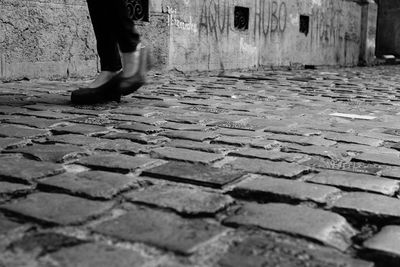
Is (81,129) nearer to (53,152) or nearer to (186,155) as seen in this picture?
(53,152)

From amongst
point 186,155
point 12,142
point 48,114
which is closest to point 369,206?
point 186,155

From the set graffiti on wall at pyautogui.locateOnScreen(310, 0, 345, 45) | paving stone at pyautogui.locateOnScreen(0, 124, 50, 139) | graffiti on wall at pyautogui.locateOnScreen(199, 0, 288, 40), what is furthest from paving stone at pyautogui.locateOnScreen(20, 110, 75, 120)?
graffiti on wall at pyautogui.locateOnScreen(310, 0, 345, 45)

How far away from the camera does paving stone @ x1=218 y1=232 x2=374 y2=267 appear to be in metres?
1.25

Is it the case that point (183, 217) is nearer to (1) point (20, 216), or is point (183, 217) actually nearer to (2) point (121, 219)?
(2) point (121, 219)

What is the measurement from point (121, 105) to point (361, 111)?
1.69 m

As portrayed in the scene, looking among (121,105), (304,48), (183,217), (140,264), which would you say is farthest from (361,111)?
(304,48)

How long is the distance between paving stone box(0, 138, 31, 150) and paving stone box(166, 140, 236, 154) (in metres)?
0.62

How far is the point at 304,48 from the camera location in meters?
10.7

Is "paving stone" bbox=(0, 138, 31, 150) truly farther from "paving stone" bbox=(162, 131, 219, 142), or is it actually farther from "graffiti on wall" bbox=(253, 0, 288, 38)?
"graffiti on wall" bbox=(253, 0, 288, 38)

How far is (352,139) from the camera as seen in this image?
290 cm

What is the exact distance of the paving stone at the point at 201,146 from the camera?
2.48 m

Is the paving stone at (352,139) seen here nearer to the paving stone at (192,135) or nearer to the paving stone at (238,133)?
the paving stone at (238,133)

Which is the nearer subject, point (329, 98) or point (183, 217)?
point (183, 217)

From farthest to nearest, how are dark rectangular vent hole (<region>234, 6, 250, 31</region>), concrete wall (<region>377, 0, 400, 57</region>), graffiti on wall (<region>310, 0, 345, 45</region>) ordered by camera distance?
concrete wall (<region>377, 0, 400, 57</region>)
graffiti on wall (<region>310, 0, 345, 45</region>)
dark rectangular vent hole (<region>234, 6, 250, 31</region>)
